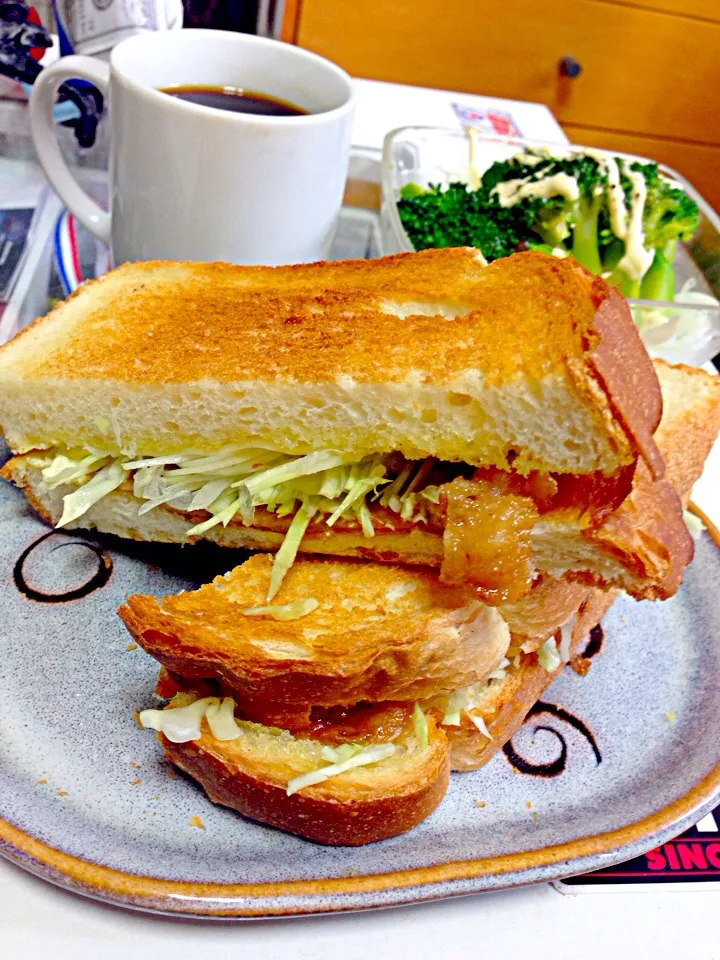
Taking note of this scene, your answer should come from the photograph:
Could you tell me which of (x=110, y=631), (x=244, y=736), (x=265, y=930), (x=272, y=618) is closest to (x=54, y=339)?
(x=110, y=631)

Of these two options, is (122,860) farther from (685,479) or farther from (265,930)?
(685,479)

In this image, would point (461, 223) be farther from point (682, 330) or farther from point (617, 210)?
point (682, 330)

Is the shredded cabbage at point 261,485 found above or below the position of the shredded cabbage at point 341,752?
above

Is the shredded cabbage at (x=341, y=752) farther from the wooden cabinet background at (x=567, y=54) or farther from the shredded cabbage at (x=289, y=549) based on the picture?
the wooden cabinet background at (x=567, y=54)

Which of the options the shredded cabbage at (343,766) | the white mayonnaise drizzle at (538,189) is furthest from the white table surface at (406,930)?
the white mayonnaise drizzle at (538,189)

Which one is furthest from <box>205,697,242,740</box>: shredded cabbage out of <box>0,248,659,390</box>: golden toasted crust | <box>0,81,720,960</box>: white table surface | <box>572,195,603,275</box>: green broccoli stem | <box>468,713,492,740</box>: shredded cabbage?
<box>572,195,603,275</box>: green broccoli stem

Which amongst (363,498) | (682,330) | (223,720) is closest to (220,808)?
(223,720)
